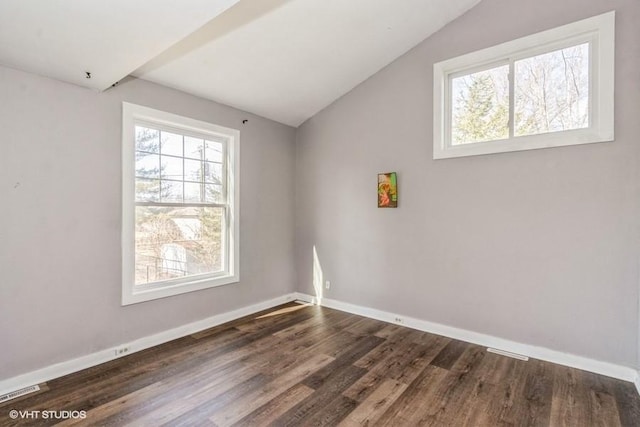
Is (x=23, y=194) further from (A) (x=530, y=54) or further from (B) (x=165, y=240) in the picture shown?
(A) (x=530, y=54)

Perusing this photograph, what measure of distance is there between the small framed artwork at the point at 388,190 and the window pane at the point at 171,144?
2224 millimetres

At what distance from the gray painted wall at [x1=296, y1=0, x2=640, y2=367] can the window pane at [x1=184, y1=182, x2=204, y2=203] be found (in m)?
1.51

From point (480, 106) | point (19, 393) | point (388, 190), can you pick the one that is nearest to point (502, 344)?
point (388, 190)

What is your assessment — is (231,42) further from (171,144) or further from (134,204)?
(134,204)

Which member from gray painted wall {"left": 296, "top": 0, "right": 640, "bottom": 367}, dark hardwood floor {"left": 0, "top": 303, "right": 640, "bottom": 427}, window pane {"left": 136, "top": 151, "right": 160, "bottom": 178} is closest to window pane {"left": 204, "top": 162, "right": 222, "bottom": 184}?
window pane {"left": 136, "top": 151, "right": 160, "bottom": 178}

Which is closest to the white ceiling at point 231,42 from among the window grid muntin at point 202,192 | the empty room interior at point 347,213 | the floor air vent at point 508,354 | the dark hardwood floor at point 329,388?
the empty room interior at point 347,213

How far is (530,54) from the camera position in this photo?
9.52ft

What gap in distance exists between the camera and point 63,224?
254 cm

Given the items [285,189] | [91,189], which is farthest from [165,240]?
[285,189]

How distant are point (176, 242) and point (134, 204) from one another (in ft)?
1.92

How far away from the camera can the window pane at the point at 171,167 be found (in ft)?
10.6

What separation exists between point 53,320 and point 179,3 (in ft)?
8.10

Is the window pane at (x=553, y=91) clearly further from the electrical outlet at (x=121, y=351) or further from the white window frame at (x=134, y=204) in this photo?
the electrical outlet at (x=121, y=351)

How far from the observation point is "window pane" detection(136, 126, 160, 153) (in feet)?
10.0
